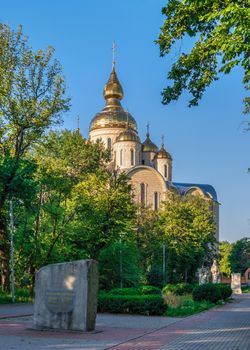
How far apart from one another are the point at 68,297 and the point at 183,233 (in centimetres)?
3404

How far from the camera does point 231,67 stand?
30.4ft

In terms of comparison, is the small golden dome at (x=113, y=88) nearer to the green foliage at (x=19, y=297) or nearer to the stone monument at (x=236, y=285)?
the stone monument at (x=236, y=285)

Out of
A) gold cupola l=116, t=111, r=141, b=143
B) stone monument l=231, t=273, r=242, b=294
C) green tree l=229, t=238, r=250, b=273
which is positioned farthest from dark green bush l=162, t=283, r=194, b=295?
green tree l=229, t=238, r=250, b=273

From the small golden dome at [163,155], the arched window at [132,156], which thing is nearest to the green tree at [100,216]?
the arched window at [132,156]

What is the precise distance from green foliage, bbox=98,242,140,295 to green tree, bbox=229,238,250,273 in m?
49.4

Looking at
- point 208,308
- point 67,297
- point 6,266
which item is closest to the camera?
point 67,297

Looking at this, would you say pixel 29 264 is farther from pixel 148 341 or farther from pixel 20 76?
pixel 148 341

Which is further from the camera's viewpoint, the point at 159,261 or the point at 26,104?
the point at 159,261

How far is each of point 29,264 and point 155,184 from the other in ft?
119

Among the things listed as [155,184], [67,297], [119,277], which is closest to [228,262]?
[155,184]

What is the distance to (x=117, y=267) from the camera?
34.6 m

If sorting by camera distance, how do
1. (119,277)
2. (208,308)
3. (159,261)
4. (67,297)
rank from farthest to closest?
(159,261) → (119,277) → (208,308) → (67,297)

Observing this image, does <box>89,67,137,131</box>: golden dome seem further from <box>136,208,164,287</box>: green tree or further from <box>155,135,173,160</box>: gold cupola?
<box>136,208,164,287</box>: green tree

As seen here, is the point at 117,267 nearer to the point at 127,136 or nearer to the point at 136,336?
the point at 136,336
